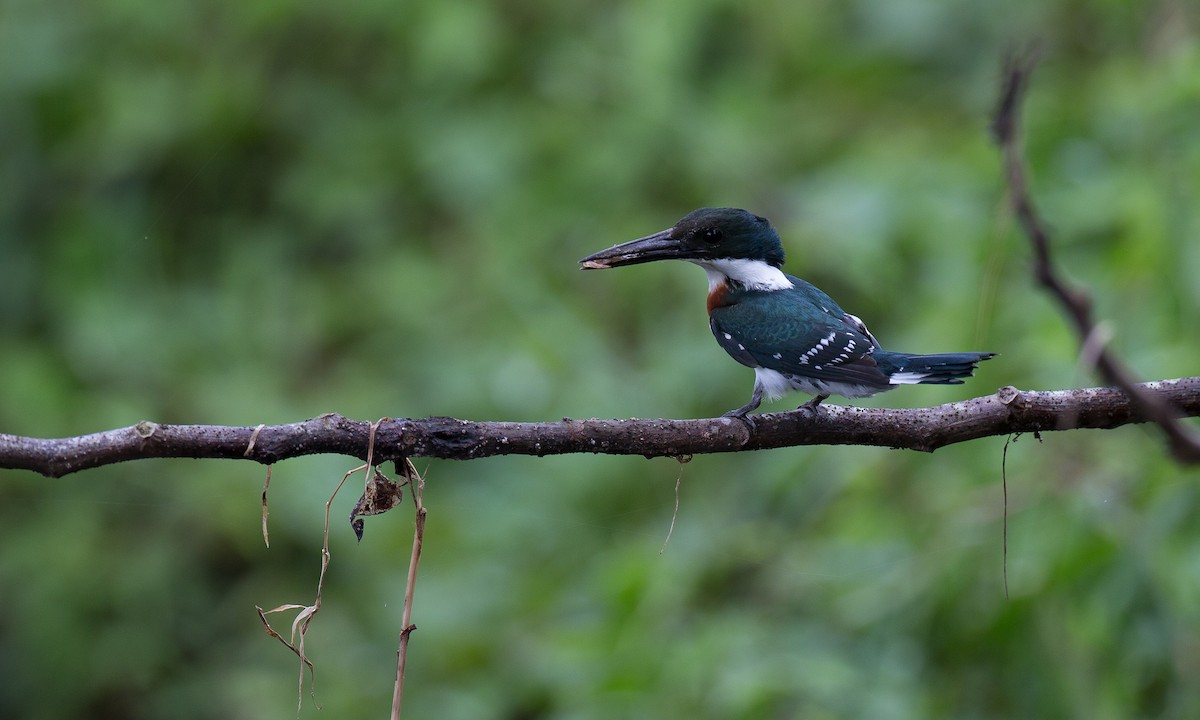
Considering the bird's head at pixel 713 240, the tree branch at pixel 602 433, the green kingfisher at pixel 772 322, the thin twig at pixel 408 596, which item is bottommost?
the thin twig at pixel 408 596

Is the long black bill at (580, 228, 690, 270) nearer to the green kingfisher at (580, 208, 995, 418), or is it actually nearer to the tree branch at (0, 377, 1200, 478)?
the green kingfisher at (580, 208, 995, 418)

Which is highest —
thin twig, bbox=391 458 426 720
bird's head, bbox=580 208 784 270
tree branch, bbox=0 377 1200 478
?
bird's head, bbox=580 208 784 270

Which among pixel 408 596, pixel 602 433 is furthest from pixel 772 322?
pixel 408 596

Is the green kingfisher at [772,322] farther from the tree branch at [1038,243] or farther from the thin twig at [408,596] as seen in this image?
Result: the tree branch at [1038,243]

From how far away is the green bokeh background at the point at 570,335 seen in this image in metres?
2.76

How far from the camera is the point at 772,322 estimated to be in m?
A: 2.18

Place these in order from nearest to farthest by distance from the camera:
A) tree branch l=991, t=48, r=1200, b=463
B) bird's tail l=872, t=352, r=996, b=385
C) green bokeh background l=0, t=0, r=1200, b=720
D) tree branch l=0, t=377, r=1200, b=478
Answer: tree branch l=991, t=48, r=1200, b=463
tree branch l=0, t=377, r=1200, b=478
bird's tail l=872, t=352, r=996, b=385
green bokeh background l=0, t=0, r=1200, b=720

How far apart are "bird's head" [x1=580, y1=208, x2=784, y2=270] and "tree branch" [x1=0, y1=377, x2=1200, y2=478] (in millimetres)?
415

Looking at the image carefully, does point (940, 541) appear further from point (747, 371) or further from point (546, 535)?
point (546, 535)

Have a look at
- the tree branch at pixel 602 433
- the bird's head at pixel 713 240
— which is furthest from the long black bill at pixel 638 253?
the tree branch at pixel 602 433

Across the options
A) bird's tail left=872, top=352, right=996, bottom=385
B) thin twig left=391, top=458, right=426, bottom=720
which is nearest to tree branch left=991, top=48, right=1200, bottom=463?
bird's tail left=872, top=352, right=996, bottom=385

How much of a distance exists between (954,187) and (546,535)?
1956 millimetres

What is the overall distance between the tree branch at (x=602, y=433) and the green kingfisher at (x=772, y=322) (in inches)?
5.5

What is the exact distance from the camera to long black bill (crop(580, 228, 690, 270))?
1884 millimetres
